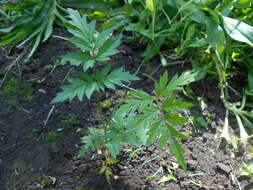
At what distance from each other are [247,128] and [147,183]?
0.71 metres

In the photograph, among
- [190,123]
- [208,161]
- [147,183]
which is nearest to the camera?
[147,183]

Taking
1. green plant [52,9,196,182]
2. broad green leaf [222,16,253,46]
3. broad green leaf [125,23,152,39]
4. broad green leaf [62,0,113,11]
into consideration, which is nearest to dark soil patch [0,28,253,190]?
green plant [52,9,196,182]

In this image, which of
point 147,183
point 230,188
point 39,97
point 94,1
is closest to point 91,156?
point 147,183

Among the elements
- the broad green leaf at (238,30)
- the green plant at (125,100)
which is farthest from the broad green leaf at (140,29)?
the green plant at (125,100)

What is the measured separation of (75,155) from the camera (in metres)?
1.21

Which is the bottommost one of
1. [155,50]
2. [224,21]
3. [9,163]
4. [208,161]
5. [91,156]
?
[9,163]

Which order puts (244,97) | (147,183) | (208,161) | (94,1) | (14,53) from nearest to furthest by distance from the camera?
(147,183)
(208,161)
(244,97)
(14,53)
(94,1)

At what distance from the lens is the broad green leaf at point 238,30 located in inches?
55.6

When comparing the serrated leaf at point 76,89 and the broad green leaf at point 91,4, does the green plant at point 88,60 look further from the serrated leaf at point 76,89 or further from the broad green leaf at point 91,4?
the broad green leaf at point 91,4

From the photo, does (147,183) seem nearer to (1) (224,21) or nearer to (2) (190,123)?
(2) (190,123)

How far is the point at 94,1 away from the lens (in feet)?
6.05

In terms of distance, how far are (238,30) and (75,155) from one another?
3.58ft

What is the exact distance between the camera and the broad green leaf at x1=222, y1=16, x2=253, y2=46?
1.41 metres

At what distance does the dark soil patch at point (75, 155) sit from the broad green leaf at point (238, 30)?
1.27 ft
